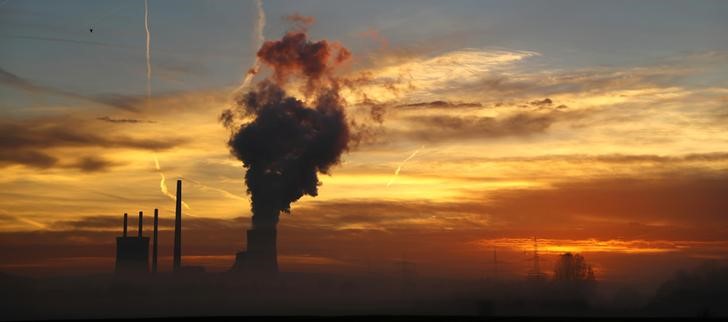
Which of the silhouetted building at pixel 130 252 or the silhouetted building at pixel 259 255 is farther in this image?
the silhouetted building at pixel 130 252

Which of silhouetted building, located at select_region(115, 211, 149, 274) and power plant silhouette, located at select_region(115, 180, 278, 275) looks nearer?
power plant silhouette, located at select_region(115, 180, 278, 275)

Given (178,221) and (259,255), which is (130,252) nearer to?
(178,221)

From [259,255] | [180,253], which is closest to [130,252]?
[180,253]

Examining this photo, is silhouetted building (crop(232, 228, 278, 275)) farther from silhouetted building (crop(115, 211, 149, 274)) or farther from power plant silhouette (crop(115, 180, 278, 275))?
silhouetted building (crop(115, 211, 149, 274))

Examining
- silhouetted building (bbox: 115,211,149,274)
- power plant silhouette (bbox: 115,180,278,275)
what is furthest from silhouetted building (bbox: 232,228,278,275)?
silhouetted building (bbox: 115,211,149,274)

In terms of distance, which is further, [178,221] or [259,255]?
[178,221]

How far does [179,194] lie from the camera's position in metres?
180

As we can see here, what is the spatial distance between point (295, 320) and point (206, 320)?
22.7ft

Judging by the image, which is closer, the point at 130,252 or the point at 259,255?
the point at 259,255

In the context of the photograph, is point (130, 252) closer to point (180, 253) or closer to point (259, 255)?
point (180, 253)

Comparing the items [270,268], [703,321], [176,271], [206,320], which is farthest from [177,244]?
[703,321]

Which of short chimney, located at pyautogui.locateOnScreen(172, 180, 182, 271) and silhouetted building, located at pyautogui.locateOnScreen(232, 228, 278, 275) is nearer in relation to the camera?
silhouetted building, located at pyautogui.locateOnScreen(232, 228, 278, 275)

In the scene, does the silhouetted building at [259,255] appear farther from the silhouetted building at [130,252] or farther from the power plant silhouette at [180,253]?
the silhouetted building at [130,252]

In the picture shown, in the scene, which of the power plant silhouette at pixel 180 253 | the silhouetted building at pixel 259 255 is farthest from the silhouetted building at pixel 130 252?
the silhouetted building at pixel 259 255
